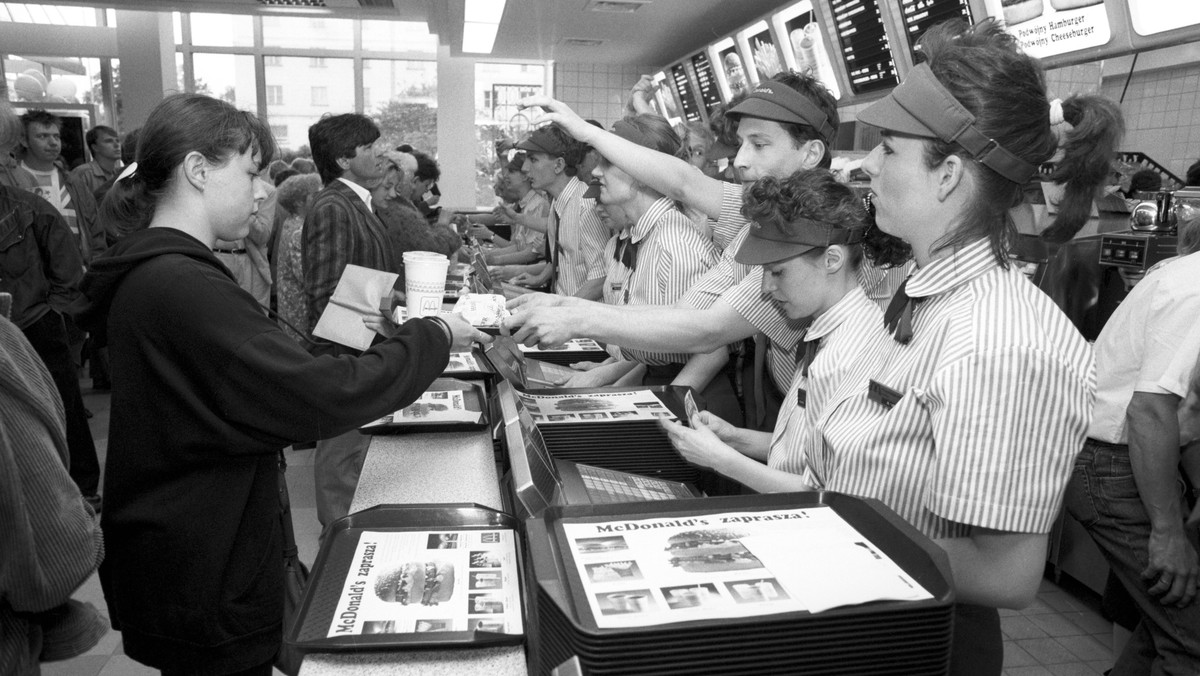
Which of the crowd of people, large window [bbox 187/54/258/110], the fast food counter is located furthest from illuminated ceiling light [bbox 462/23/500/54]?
the fast food counter

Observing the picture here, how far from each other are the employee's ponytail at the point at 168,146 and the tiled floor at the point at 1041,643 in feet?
6.03

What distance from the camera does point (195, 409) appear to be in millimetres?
1479

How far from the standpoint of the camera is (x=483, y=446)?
2096mm

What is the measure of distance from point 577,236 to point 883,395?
10.6ft

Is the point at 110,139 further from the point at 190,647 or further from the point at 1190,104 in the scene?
the point at 1190,104

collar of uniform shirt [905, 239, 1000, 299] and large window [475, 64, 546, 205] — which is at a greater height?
large window [475, 64, 546, 205]

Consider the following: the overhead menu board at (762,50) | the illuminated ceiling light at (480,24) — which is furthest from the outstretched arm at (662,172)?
the illuminated ceiling light at (480,24)

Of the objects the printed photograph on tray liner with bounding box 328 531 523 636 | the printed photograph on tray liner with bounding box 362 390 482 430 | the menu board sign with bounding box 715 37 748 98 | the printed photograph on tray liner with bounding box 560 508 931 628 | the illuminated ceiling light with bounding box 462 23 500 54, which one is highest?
the illuminated ceiling light with bounding box 462 23 500 54

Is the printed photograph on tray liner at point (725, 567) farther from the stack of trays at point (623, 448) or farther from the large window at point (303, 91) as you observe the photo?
the large window at point (303, 91)

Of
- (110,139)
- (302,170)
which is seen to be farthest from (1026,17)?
(110,139)

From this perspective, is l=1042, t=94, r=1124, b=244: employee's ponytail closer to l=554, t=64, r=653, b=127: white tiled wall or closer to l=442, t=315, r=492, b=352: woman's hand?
l=442, t=315, r=492, b=352: woman's hand

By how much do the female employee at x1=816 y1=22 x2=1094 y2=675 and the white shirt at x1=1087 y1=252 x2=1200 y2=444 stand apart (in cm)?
105

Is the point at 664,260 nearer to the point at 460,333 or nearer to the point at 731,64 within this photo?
the point at 460,333

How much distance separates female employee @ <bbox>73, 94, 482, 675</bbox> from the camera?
58.1 inches
